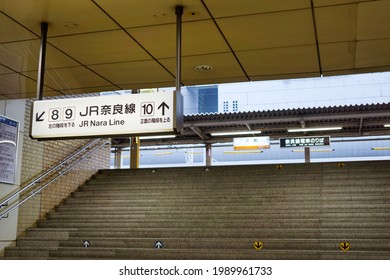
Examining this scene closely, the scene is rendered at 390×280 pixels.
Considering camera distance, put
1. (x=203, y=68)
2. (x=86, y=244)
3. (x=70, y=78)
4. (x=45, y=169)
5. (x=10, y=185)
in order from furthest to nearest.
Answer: (x=45, y=169)
(x=86, y=244)
(x=10, y=185)
(x=70, y=78)
(x=203, y=68)

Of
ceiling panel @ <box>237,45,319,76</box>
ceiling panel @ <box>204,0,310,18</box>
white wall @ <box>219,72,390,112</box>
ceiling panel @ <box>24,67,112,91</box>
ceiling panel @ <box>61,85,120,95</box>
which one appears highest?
white wall @ <box>219,72,390,112</box>

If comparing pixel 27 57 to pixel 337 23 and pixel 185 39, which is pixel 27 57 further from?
pixel 337 23

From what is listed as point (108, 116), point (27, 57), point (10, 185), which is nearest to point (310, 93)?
point (10, 185)

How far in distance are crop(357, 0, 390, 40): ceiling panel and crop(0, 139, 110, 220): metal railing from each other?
6.69m

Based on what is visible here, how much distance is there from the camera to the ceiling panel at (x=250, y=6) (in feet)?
13.2

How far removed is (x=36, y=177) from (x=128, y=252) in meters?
3.09

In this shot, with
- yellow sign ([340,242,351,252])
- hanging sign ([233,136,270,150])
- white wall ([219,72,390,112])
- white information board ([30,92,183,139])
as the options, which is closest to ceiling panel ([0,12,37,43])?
white information board ([30,92,183,139])

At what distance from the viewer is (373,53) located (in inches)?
203

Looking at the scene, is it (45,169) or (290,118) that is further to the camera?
(290,118)

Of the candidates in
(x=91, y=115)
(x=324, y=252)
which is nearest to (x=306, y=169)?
(x=324, y=252)

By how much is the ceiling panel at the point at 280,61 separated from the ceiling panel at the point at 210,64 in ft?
0.44

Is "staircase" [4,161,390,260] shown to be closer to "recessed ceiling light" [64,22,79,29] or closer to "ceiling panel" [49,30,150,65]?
"ceiling panel" [49,30,150,65]

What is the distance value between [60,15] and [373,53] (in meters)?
3.29

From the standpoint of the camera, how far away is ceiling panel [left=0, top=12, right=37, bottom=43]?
4484 millimetres
